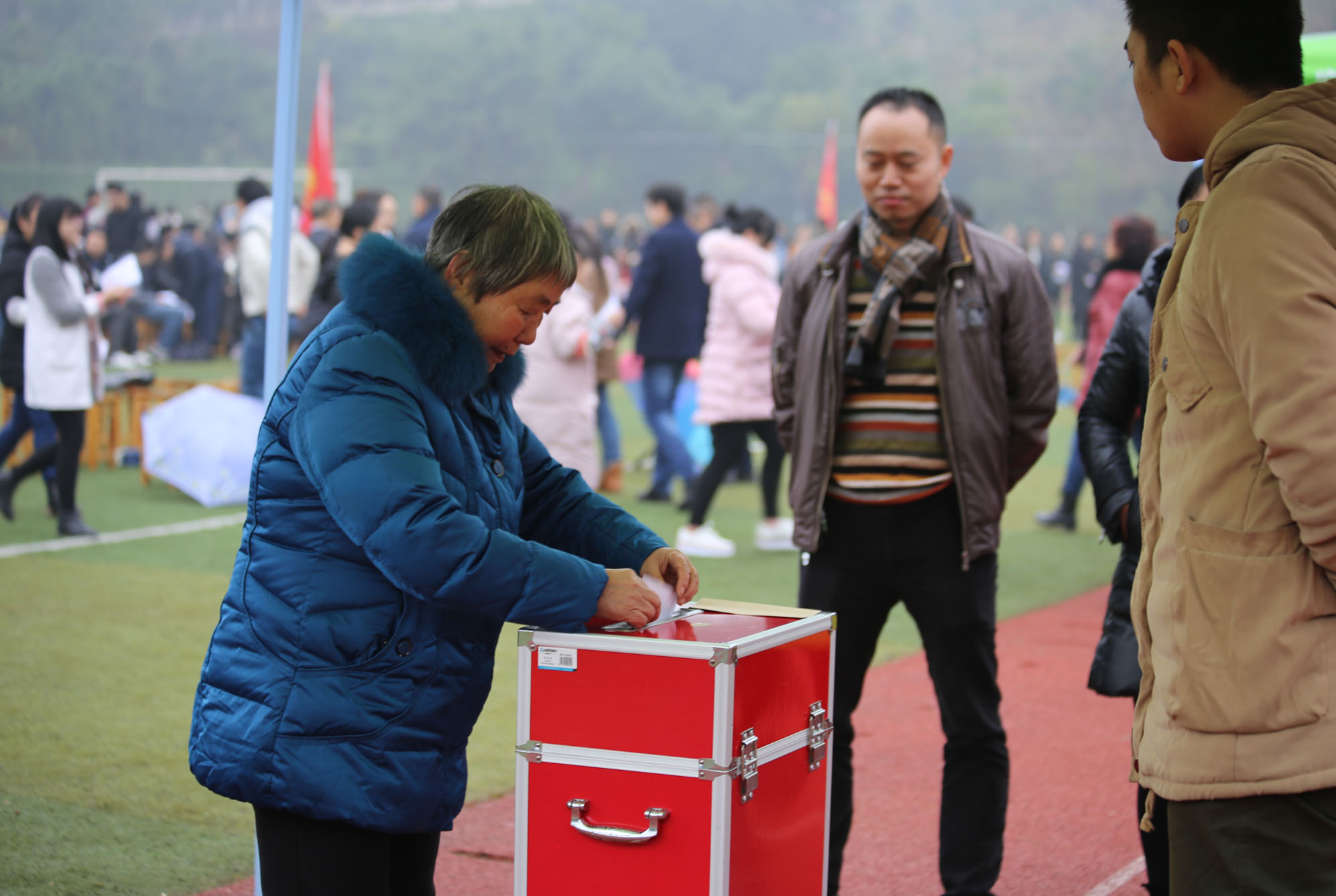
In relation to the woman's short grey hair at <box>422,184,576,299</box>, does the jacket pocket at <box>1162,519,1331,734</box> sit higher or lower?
lower

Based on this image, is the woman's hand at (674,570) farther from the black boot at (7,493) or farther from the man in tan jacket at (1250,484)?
the black boot at (7,493)

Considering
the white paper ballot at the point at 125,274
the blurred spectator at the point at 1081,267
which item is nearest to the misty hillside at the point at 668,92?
the blurred spectator at the point at 1081,267

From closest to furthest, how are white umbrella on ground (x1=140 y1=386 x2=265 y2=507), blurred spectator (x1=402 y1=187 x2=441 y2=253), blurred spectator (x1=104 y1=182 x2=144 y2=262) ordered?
white umbrella on ground (x1=140 y1=386 x2=265 y2=507), blurred spectator (x1=402 y1=187 x2=441 y2=253), blurred spectator (x1=104 y1=182 x2=144 y2=262)

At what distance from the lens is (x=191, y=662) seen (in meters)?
6.05

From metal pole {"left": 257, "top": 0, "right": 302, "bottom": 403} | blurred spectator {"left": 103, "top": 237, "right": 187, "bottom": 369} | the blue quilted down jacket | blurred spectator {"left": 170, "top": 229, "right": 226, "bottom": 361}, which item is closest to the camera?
the blue quilted down jacket

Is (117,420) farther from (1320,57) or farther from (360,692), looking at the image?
(360,692)

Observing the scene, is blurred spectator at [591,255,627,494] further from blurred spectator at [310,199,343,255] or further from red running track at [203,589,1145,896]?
red running track at [203,589,1145,896]

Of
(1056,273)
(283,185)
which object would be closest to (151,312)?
(283,185)

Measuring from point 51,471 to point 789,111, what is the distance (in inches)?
1925

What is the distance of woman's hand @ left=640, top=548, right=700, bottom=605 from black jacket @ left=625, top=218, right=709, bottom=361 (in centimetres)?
777

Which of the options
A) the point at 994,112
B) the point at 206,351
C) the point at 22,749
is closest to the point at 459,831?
the point at 22,749

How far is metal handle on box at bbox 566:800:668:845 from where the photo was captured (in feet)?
7.70

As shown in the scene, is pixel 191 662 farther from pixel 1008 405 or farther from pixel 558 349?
pixel 1008 405

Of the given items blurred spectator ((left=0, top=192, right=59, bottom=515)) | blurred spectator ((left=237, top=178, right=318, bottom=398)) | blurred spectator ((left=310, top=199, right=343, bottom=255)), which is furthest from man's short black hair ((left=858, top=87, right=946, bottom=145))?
blurred spectator ((left=310, top=199, right=343, bottom=255))
